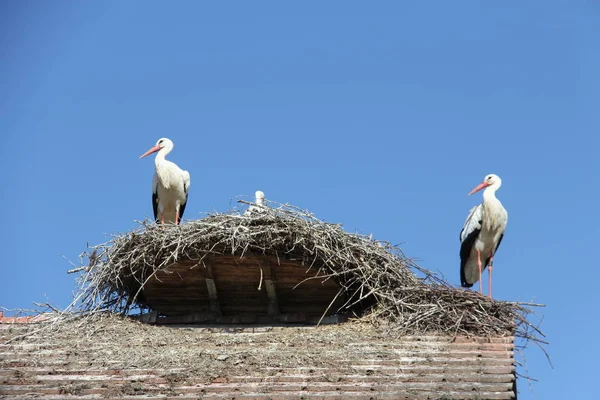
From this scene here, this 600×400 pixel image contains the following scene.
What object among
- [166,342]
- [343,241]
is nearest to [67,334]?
[166,342]

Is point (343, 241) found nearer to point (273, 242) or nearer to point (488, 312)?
point (273, 242)

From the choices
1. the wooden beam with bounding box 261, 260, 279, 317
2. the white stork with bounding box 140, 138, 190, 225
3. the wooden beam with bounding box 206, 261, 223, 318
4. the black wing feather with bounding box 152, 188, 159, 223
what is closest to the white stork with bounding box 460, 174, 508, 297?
the white stork with bounding box 140, 138, 190, 225

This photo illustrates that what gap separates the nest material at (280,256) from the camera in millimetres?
8047

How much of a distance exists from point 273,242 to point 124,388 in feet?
6.89

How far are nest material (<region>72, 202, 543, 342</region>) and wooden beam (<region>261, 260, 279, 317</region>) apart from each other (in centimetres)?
12

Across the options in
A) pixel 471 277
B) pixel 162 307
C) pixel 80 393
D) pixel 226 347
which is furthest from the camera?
pixel 471 277

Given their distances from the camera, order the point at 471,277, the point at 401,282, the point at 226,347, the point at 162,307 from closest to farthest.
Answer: the point at 226,347
the point at 401,282
the point at 162,307
the point at 471,277

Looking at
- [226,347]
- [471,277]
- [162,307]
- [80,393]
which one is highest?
[471,277]

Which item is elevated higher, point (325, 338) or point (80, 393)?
point (325, 338)

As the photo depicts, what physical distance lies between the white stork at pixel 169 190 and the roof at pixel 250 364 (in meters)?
4.30

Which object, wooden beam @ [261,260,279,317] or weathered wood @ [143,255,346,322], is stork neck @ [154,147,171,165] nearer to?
weathered wood @ [143,255,346,322]

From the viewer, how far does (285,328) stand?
25.7 feet

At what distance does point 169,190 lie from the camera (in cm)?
1208

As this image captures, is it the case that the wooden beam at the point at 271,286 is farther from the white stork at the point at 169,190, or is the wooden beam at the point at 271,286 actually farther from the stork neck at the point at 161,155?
the stork neck at the point at 161,155
